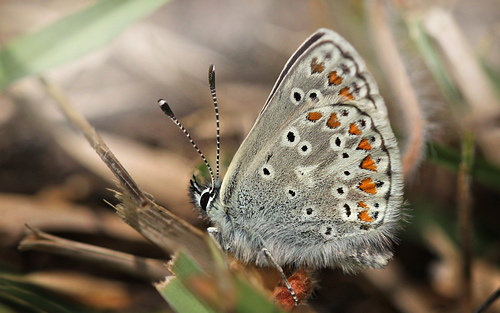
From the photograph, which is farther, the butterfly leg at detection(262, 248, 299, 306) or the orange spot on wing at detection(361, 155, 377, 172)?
the orange spot on wing at detection(361, 155, 377, 172)

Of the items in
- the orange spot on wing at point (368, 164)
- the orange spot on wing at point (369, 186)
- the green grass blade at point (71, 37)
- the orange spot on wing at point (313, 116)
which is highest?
the green grass blade at point (71, 37)

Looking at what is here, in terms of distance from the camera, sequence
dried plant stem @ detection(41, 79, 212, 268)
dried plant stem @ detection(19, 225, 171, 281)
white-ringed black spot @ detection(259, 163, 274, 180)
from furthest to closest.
Answer: white-ringed black spot @ detection(259, 163, 274, 180)
dried plant stem @ detection(19, 225, 171, 281)
dried plant stem @ detection(41, 79, 212, 268)

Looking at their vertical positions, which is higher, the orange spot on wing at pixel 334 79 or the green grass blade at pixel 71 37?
the green grass blade at pixel 71 37

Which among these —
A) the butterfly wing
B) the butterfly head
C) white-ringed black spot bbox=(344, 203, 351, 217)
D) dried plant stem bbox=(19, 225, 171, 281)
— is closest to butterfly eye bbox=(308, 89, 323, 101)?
the butterfly wing

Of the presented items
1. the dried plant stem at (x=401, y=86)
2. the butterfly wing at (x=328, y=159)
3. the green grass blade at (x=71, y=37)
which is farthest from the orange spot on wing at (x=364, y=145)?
the green grass blade at (x=71, y=37)

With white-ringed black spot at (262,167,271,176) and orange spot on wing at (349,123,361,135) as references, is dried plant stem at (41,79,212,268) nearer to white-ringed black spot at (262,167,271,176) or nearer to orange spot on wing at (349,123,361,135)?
white-ringed black spot at (262,167,271,176)

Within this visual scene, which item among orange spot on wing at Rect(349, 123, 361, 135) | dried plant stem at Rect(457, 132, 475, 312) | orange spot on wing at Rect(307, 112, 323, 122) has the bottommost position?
dried plant stem at Rect(457, 132, 475, 312)

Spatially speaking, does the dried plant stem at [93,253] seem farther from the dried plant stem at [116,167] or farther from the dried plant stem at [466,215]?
the dried plant stem at [466,215]

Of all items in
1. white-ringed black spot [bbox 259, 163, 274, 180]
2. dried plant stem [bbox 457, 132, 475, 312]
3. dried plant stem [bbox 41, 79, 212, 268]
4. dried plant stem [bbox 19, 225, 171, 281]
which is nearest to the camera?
dried plant stem [bbox 41, 79, 212, 268]
